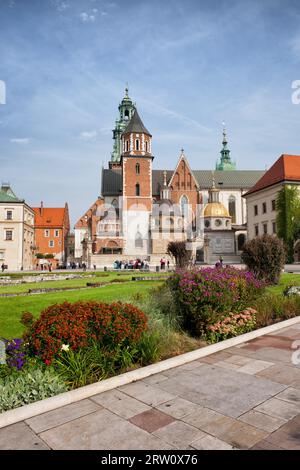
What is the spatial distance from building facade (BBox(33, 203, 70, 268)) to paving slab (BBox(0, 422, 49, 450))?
61.4 m

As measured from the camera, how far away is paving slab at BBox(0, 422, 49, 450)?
305cm

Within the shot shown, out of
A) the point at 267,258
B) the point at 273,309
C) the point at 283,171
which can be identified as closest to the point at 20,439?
the point at 273,309

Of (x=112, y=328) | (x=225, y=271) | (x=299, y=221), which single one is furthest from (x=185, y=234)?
(x=112, y=328)

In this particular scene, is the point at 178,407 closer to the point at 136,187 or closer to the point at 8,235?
the point at 8,235

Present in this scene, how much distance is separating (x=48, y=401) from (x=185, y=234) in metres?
53.2

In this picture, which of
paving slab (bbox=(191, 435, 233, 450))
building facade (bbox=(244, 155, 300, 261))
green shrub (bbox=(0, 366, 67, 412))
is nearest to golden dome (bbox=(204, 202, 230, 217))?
building facade (bbox=(244, 155, 300, 261))

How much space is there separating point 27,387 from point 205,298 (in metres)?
4.09

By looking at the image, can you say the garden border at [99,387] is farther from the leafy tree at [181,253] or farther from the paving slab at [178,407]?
the leafy tree at [181,253]

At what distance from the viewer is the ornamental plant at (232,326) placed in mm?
6883

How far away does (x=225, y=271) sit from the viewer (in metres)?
8.59

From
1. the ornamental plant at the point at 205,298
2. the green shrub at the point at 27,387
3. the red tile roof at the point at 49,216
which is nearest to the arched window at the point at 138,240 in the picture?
the red tile roof at the point at 49,216

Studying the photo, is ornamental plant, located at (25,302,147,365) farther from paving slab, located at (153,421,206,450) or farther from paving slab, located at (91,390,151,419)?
paving slab, located at (153,421,206,450)

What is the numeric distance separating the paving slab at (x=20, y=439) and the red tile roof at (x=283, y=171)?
4449 cm

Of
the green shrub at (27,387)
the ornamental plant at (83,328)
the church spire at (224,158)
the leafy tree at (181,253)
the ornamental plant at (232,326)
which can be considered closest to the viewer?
the green shrub at (27,387)
